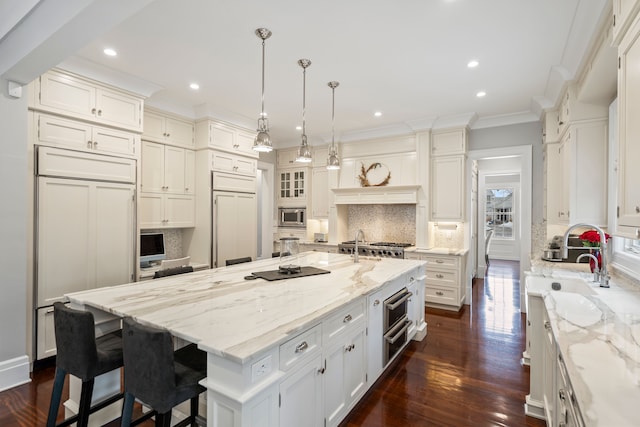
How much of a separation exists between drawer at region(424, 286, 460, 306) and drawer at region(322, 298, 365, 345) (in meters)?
2.87

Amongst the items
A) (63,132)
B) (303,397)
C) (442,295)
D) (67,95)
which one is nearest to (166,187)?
(63,132)

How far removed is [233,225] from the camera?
4855 mm

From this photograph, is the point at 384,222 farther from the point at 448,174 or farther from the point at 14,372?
the point at 14,372

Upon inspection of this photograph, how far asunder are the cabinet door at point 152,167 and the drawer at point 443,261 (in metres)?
3.94

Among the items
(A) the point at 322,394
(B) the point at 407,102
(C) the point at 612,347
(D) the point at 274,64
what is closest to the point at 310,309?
(A) the point at 322,394

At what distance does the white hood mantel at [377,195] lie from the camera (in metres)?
5.16

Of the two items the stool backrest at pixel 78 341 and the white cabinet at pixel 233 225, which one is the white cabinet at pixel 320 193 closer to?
the white cabinet at pixel 233 225

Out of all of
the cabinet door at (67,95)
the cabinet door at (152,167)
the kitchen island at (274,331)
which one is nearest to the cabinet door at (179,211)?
the cabinet door at (152,167)

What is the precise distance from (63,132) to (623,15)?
4240 mm

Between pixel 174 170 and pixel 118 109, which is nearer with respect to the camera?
pixel 118 109

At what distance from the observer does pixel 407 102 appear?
4.21m

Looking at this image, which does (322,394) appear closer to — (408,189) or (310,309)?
(310,309)

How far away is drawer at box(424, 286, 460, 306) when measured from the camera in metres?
4.63

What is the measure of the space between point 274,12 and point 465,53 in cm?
176
